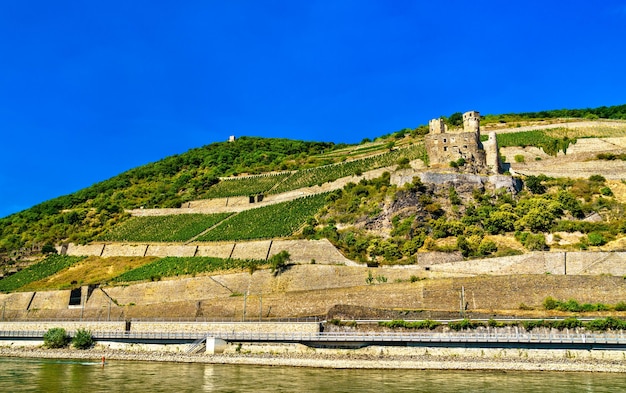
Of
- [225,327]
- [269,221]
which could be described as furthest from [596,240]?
[269,221]

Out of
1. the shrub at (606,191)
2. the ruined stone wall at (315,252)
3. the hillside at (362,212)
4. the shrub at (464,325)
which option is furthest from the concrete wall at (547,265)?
the shrub at (606,191)

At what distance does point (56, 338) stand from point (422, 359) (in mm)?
23497

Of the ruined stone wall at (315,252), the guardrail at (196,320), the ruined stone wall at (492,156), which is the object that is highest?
the ruined stone wall at (492,156)

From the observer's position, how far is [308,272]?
3928 cm

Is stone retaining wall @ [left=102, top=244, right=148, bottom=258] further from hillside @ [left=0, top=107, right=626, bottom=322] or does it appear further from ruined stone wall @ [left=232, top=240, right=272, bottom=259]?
ruined stone wall @ [left=232, top=240, right=272, bottom=259]

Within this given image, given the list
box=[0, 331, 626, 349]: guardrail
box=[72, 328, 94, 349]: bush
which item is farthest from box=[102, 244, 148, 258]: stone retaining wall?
box=[0, 331, 626, 349]: guardrail

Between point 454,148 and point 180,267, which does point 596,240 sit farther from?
point 180,267

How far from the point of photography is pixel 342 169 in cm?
6366

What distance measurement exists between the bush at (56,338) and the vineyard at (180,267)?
26.0 ft

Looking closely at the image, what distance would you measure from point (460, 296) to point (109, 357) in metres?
20.6

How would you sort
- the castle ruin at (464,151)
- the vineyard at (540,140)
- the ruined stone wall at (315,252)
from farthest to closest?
the vineyard at (540,140)
the castle ruin at (464,151)
the ruined stone wall at (315,252)

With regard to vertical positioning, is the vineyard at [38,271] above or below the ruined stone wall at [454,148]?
below

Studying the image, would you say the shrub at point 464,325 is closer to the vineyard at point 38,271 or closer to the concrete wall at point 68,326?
the concrete wall at point 68,326

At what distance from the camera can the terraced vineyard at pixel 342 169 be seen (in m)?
59.3
